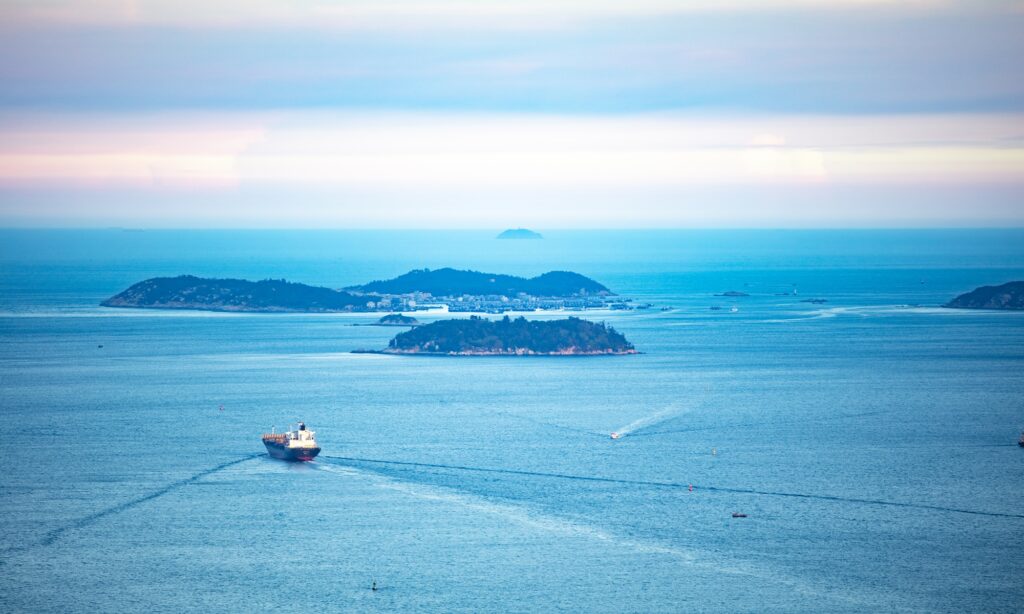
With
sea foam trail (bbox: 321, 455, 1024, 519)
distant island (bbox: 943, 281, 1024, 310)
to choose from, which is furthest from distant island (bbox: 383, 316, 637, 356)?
distant island (bbox: 943, 281, 1024, 310)

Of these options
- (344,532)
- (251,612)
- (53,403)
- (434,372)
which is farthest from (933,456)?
(53,403)

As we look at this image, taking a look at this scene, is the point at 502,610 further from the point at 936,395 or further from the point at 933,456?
the point at 936,395

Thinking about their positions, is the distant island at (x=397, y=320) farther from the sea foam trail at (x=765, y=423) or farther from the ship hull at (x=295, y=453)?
the ship hull at (x=295, y=453)

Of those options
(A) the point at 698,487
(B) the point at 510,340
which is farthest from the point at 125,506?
(B) the point at 510,340

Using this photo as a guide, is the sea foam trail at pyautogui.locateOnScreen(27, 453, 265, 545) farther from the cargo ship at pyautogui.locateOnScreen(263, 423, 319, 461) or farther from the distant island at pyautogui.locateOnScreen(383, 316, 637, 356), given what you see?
the distant island at pyautogui.locateOnScreen(383, 316, 637, 356)

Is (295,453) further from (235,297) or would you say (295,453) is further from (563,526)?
(235,297)
